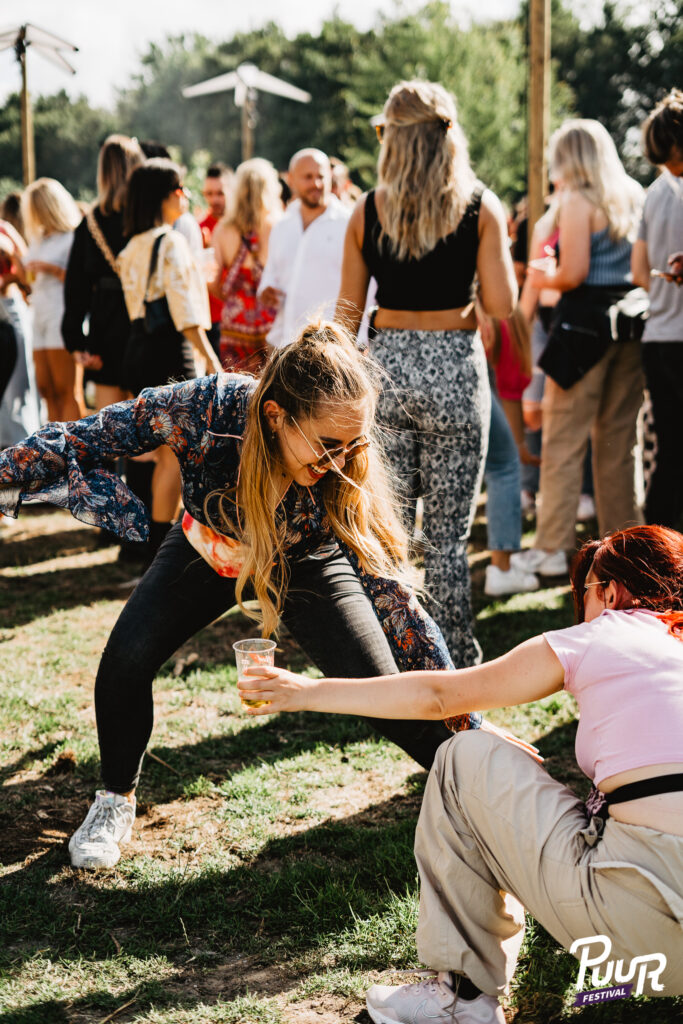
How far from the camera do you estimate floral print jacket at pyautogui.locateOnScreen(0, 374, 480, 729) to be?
2.56m

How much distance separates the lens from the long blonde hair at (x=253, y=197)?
641 centimetres

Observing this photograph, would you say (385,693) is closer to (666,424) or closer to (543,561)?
(666,424)

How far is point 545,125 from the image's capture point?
680 cm

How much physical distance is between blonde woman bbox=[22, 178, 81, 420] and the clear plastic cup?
Answer: 534 centimetres

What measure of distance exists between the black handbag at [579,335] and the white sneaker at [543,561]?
3.15 ft

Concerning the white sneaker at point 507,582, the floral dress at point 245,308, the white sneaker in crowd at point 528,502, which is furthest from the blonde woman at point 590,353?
the floral dress at point 245,308

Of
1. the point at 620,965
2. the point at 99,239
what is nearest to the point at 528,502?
the point at 99,239

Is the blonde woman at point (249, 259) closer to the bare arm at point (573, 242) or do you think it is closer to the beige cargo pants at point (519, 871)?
the bare arm at point (573, 242)

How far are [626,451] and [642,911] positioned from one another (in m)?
3.83

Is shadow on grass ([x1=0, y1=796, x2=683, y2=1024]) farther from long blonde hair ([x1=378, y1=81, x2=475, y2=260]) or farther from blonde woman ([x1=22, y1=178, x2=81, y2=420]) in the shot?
blonde woman ([x1=22, y1=178, x2=81, y2=420])

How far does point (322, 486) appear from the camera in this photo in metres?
2.75

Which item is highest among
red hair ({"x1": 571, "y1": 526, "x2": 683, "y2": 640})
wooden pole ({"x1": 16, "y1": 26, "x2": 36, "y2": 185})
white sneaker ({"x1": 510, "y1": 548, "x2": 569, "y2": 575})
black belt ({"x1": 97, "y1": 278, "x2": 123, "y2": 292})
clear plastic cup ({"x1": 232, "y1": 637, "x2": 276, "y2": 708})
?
wooden pole ({"x1": 16, "y1": 26, "x2": 36, "y2": 185})

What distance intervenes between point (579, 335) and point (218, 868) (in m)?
3.34

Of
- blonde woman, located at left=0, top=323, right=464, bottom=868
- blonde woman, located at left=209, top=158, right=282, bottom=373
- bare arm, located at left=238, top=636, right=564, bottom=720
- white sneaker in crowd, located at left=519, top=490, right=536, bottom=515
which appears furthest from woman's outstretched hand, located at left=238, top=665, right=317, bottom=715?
white sneaker in crowd, located at left=519, top=490, right=536, bottom=515
